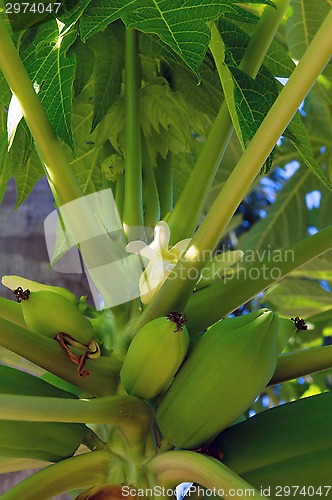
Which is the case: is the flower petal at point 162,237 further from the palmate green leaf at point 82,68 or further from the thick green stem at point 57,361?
the palmate green leaf at point 82,68

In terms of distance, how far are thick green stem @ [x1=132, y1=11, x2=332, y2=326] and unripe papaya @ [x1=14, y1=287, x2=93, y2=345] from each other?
0.07 metres

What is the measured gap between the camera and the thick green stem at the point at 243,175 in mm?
698

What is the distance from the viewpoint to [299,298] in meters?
1.83

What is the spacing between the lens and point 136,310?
2.79ft

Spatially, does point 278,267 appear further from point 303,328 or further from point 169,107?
point 169,107

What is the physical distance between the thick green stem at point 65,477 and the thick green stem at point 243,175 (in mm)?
150

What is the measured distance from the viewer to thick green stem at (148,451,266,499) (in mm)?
609

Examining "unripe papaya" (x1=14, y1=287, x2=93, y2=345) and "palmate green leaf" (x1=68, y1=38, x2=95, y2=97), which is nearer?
"unripe papaya" (x1=14, y1=287, x2=93, y2=345)

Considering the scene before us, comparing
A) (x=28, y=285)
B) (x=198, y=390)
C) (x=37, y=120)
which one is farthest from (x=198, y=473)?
(x=37, y=120)

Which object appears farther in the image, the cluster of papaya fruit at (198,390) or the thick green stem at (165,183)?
the thick green stem at (165,183)

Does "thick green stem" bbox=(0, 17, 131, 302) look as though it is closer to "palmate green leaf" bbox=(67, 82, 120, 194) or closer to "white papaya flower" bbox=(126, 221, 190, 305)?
"white papaya flower" bbox=(126, 221, 190, 305)

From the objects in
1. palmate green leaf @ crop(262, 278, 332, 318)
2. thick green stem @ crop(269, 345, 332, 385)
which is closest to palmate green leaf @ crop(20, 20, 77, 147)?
thick green stem @ crop(269, 345, 332, 385)

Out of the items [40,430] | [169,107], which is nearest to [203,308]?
[40,430]

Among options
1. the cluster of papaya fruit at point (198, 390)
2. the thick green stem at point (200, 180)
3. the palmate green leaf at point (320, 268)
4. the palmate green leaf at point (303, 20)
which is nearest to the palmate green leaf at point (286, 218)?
the palmate green leaf at point (320, 268)
